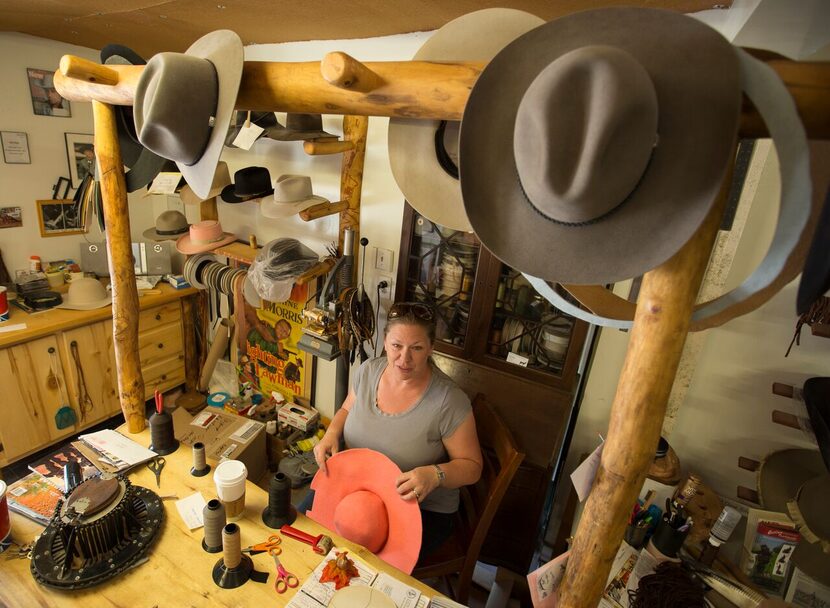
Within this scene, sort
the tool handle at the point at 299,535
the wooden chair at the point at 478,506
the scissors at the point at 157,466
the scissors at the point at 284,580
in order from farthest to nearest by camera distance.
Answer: the wooden chair at the point at 478,506, the scissors at the point at 157,466, the tool handle at the point at 299,535, the scissors at the point at 284,580

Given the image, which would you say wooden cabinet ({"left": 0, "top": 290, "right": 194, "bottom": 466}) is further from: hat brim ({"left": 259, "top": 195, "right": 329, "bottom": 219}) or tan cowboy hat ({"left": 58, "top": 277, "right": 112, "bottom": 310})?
hat brim ({"left": 259, "top": 195, "right": 329, "bottom": 219})

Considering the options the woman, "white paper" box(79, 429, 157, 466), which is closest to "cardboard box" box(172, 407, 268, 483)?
the woman

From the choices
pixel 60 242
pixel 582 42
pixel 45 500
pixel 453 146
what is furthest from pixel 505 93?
pixel 60 242

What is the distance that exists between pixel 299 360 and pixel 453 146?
7.42 feet

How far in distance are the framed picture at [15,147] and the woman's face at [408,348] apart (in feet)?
9.13

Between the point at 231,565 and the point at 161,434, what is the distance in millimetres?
529

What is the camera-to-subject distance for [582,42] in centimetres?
54

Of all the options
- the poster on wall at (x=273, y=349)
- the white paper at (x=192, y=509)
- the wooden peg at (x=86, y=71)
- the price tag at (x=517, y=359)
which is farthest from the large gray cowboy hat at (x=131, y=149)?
the price tag at (x=517, y=359)

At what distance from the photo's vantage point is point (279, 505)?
1.07 metres

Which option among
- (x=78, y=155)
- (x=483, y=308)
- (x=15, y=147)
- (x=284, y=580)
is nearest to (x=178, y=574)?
(x=284, y=580)

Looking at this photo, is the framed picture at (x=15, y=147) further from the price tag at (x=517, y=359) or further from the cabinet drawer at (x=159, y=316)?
the price tag at (x=517, y=359)

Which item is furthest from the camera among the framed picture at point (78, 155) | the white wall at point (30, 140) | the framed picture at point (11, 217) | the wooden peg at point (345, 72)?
the framed picture at point (78, 155)

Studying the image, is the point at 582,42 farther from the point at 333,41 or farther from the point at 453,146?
the point at 333,41

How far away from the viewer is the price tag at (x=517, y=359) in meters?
1.95
